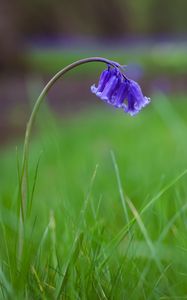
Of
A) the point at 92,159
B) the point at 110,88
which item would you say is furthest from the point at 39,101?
the point at 92,159

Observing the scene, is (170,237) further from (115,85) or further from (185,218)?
(115,85)

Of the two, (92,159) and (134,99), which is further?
(92,159)

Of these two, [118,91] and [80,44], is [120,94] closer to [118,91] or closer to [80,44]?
[118,91]

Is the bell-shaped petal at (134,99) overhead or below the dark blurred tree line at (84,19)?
below

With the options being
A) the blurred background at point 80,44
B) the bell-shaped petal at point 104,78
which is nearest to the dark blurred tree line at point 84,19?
the blurred background at point 80,44

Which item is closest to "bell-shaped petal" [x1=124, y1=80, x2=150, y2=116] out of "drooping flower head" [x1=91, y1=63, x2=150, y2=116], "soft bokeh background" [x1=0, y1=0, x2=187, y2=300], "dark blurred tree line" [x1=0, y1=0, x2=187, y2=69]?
"drooping flower head" [x1=91, y1=63, x2=150, y2=116]

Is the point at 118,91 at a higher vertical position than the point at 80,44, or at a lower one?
lower

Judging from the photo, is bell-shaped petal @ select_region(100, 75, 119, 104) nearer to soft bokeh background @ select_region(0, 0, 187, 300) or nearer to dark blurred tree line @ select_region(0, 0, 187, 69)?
soft bokeh background @ select_region(0, 0, 187, 300)

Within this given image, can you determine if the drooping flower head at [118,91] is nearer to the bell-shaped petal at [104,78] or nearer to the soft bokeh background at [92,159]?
the bell-shaped petal at [104,78]
